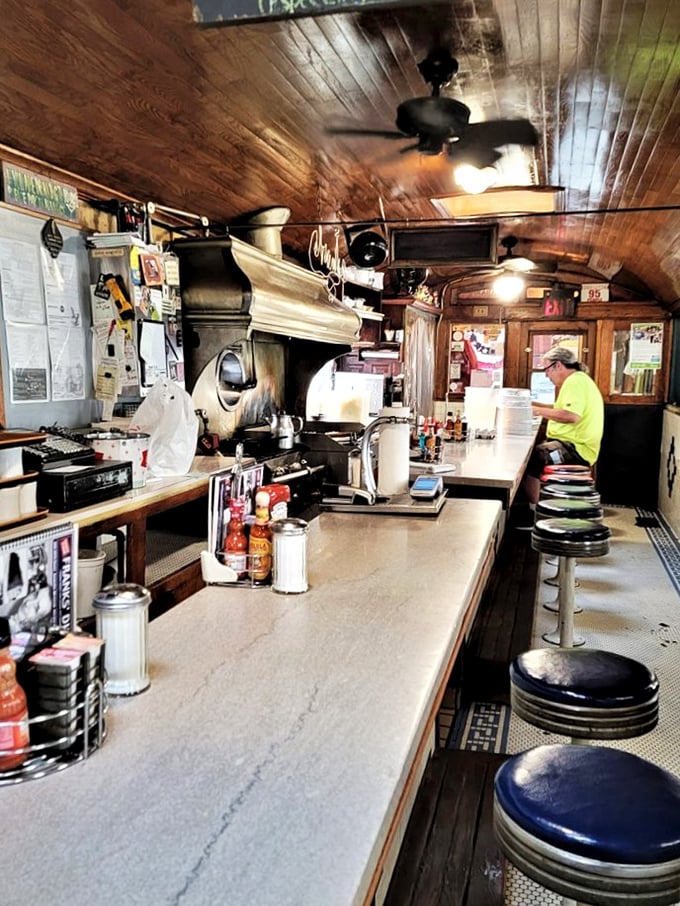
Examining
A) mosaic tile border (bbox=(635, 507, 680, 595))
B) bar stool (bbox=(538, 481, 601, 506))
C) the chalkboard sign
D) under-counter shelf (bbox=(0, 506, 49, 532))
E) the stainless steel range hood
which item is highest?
the chalkboard sign

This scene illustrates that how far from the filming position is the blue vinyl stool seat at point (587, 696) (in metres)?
1.64

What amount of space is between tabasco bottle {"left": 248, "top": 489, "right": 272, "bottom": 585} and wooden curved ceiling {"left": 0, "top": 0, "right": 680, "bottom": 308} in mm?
1523

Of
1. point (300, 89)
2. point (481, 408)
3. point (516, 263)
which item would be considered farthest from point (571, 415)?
point (300, 89)

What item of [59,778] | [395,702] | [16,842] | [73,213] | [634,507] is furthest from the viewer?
[634,507]

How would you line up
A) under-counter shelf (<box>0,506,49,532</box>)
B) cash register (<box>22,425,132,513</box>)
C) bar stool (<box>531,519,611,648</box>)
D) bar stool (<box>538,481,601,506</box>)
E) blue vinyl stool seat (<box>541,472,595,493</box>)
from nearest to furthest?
1. under-counter shelf (<box>0,506,49,532</box>)
2. cash register (<box>22,425,132,513</box>)
3. bar stool (<box>531,519,611,648</box>)
4. bar stool (<box>538,481,601,506</box>)
5. blue vinyl stool seat (<box>541,472,595,493</box>)

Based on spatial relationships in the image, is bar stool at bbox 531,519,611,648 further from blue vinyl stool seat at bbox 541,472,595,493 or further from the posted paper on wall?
the posted paper on wall

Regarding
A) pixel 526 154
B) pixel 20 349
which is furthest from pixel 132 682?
pixel 526 154

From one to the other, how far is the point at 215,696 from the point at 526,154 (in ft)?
11.8

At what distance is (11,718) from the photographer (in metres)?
1.03

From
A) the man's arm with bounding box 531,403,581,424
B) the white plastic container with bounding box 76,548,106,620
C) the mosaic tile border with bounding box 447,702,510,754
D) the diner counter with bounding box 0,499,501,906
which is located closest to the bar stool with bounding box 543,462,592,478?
the man's arm with bounding box 531,403,581,424

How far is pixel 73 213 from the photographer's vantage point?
302cm

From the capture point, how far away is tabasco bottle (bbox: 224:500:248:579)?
1929 mm

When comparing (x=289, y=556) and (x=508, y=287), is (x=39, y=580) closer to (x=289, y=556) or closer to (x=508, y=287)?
(x=289, y=556)

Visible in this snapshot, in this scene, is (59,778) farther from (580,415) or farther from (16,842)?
(580,415)
